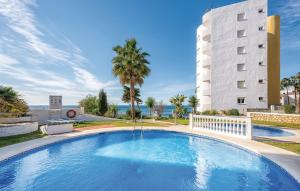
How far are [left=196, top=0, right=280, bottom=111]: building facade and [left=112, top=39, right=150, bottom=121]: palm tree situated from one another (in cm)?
1598

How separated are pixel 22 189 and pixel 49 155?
4.22 m

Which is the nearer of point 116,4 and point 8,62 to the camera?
point 116,4

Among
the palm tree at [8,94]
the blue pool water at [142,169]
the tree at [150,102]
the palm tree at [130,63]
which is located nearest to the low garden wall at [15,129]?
the blue pool water at [142,169]

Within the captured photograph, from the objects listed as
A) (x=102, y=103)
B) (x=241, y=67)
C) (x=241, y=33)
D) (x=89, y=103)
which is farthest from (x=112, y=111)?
(x=241, y=33)

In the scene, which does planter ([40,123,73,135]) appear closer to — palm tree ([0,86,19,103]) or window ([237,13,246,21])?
palm tree ([0,86,19,103])

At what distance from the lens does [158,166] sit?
8609 mm

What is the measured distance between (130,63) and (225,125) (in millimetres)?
14895

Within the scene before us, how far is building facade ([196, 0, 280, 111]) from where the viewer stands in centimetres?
3088

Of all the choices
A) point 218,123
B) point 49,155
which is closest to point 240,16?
point 218,123

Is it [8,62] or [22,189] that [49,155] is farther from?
[8,62]

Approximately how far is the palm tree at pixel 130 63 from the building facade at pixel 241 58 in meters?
16.0

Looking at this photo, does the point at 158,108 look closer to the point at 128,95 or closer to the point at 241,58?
the point at 128,95

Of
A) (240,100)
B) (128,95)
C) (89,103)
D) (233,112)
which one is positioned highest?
(128,95)

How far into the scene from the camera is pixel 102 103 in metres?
31.8
